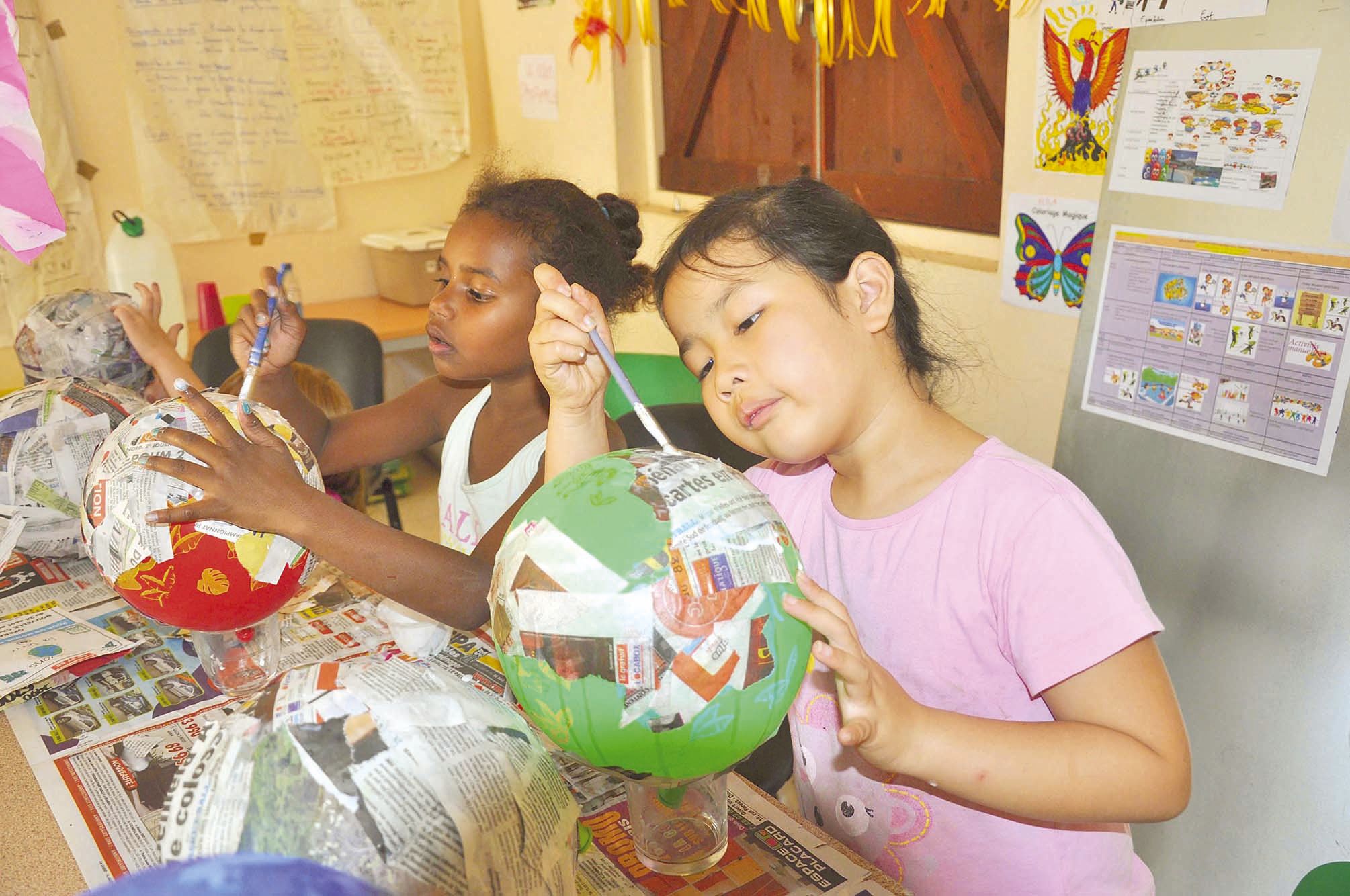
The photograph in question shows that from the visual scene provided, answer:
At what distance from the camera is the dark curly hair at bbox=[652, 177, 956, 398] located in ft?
4.11

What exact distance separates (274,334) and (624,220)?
69cm

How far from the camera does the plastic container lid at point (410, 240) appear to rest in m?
4.42

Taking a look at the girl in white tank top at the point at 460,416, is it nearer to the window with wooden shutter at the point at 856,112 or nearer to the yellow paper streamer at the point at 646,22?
the window with wooden shutter at the point at 856,112

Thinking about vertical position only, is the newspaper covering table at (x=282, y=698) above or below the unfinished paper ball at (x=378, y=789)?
below

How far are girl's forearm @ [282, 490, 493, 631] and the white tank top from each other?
25 centimetres

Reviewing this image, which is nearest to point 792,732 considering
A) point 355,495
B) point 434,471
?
point 355,495

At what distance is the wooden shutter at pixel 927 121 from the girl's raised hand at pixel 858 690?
89.7 inches

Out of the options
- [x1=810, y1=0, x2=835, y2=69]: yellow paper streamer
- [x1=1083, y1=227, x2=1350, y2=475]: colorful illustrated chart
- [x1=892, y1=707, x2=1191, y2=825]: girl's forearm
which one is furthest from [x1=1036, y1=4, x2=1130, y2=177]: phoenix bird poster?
[x1=892, y1=707, x2=1191, y2=825]: girl's forearm

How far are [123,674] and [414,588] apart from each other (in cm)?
48

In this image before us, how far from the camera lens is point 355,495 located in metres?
2.56

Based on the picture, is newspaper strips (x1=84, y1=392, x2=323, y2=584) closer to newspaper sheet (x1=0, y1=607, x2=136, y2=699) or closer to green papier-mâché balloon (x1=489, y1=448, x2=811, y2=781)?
newspaper sheet (x1=0, y1=607, x2=136, y2=699)

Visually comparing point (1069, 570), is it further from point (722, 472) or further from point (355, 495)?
point (355, 495)

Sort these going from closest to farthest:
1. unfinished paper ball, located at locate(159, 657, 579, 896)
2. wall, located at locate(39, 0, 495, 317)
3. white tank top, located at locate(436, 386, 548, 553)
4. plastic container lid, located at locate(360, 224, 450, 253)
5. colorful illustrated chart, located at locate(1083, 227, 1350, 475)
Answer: unfinished paper ball, located at locate(159, 657, 579, 896)
colorful illustrated chart, located at locate(1083, 227, 1350, 475)
white tank top, located at locate(436, 386, 548, 553)
wall, located at locate(39, 0, 495, 317)
plastic container lid, located at locate(360, 224, 450, 253)

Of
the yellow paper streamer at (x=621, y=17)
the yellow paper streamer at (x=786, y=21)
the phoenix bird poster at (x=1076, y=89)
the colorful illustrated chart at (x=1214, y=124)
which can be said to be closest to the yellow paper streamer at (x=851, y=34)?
the yellow paper streamer at (x=786, y=21)
